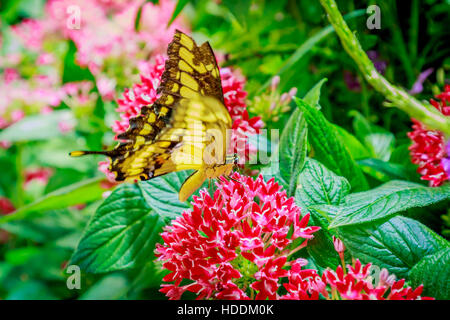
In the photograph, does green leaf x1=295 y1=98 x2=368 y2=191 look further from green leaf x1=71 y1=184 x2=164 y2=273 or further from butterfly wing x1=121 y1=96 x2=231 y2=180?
green leaf x1=71 y1=184 x2=164 y2=273

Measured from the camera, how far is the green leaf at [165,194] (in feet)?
2.12

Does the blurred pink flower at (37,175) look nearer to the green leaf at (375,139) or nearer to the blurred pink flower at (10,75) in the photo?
the blurred pink flower at (10,75)

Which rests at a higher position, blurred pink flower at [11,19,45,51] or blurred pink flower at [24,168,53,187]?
blurred pink flower at [11,19,45,51]

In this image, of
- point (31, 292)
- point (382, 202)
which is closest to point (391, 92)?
point (382, 202)

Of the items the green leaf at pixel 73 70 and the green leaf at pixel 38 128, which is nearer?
the green leaf at pixel 73 70

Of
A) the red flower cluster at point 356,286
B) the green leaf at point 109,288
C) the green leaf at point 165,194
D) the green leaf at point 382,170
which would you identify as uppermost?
the green leaf at point 382,170

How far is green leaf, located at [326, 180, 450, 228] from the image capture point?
1.49 ft

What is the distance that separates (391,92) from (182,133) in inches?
10.7

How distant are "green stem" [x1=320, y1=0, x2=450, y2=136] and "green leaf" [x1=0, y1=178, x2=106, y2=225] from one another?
0.63 metres

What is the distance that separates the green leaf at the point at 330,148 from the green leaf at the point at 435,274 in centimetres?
18

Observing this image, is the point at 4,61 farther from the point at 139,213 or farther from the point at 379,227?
the point at 379,227

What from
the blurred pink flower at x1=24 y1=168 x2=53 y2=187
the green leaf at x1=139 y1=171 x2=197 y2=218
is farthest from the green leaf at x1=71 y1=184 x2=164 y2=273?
the blurred pink flower at x1=24 y1=168 x2=53 y2=187

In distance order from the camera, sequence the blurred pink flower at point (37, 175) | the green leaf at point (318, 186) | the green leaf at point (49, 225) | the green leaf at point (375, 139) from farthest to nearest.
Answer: the blurred pink flower at point (37, 175) → the green leaf at point (49, 225) → the green leaf at point (375, 139) → the green leaf at point (318, 186)

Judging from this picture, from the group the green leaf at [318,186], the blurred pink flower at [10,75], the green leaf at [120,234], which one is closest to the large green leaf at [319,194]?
the green leaf at [318,186]
